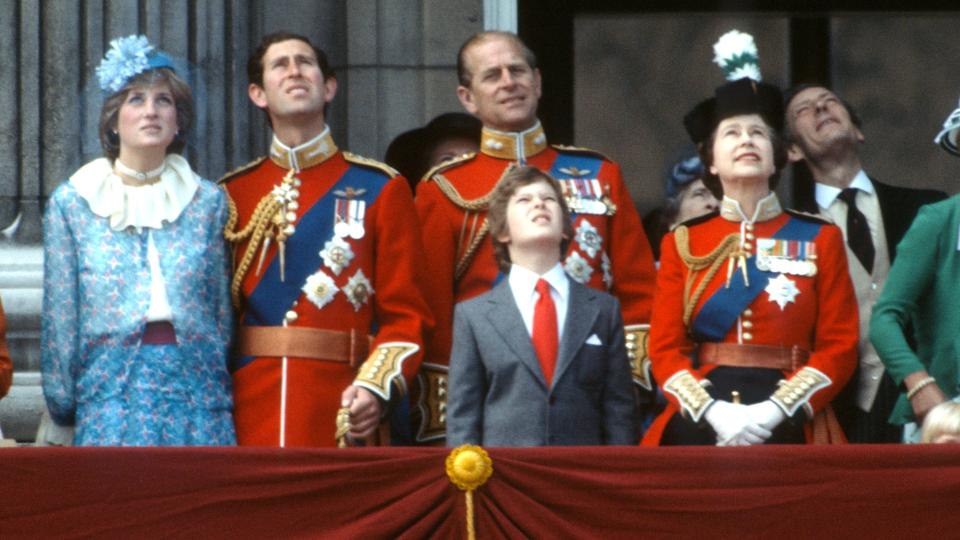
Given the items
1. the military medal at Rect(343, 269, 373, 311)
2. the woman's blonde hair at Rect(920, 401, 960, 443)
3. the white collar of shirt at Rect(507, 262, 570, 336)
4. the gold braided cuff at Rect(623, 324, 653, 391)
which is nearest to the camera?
the woman's blonde hair at Rect(920, 401, 960, 443)

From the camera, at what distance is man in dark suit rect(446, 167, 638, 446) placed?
5.89 meters

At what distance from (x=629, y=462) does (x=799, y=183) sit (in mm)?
2752

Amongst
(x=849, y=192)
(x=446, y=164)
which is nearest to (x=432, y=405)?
(x=446, y=164)

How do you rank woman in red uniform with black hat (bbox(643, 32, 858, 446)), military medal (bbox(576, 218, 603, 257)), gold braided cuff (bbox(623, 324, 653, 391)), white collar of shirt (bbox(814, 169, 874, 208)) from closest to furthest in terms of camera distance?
woman in red uniform with black hat (bbox(643, 32, 858, 446))
gold braided cuff (bbox(623, 324, 653, 391))
military medal (bbox(576, 218, 603, 257))
white collar of shirt (bbox(814, 169, 874, 208))

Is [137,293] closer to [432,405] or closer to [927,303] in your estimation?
[432,405]

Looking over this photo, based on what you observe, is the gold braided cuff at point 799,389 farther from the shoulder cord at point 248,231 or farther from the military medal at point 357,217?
the shoulder cord at point 248,231

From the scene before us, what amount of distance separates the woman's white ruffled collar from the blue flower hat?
8.4 inches

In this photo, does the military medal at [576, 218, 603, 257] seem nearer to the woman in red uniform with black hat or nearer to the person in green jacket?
the woman in red uniform with black hat

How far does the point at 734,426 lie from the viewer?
6.02 m

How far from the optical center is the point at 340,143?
8.25 metres

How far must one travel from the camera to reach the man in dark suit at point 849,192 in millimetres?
6879

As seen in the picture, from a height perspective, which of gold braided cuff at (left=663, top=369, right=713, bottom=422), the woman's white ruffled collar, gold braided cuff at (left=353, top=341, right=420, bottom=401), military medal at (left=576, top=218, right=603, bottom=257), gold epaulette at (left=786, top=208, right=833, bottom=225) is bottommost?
gold braided cuff at (left=663, top=369, right=713, bottom=422)

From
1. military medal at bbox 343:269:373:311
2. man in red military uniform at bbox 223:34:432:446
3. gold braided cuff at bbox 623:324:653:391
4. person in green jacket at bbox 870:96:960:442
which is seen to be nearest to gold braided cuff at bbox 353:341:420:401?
man in red military uniform at bbox 223:34:432:446

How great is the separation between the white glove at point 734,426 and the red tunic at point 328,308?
0.79 m
